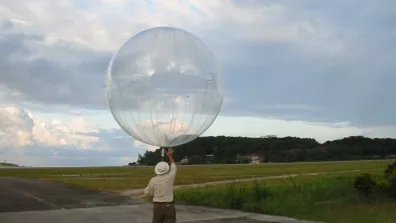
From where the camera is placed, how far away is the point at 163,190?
8359 millimetres

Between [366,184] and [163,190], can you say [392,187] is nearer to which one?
[366,184]

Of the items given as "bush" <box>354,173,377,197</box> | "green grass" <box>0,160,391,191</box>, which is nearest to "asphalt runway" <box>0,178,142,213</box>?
"green grass" <box>0,160,391,191</box>

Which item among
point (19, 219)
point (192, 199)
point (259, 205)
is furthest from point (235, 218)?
point (19, 219)

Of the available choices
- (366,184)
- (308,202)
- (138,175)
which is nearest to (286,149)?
(138,175)

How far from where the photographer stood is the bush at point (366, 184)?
18141mm

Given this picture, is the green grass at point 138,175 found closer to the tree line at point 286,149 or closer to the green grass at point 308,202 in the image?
the green grass at point 308,202

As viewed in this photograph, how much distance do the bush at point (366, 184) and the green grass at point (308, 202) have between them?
0.29 meters

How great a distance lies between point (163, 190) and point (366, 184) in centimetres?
1185

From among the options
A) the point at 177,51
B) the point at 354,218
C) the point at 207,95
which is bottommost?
the point at 354,218

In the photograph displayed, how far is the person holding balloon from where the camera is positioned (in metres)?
8.36

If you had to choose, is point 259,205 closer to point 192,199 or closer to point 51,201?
point 192,199

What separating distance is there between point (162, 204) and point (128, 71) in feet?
7.45

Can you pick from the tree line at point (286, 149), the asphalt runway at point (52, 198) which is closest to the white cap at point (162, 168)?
the asphalt runway at point (52, 198)

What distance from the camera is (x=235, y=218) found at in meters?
14.3
